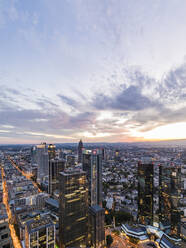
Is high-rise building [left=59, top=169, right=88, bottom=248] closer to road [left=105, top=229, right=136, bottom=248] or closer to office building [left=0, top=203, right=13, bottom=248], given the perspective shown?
road [left=105, top=229, right=136, bottom=248]

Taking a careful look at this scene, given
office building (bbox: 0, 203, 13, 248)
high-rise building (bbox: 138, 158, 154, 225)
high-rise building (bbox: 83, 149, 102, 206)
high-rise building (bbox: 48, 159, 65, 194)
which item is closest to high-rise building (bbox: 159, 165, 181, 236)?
high-rise building (bbox: 138, 158, 154, 225)

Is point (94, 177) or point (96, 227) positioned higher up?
point (94, 177)

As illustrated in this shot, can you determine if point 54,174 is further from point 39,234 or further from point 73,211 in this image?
point 39,234

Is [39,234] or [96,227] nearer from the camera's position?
[39,234]

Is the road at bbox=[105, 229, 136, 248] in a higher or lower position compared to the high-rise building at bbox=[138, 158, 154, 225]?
lower

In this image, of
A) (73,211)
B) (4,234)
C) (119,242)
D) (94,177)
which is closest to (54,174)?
(94,177)

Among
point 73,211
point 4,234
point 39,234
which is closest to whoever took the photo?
point 4,234

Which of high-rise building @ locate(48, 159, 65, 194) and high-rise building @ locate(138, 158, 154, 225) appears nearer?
high-rise building @ locate(138, 158, 154, 225)
